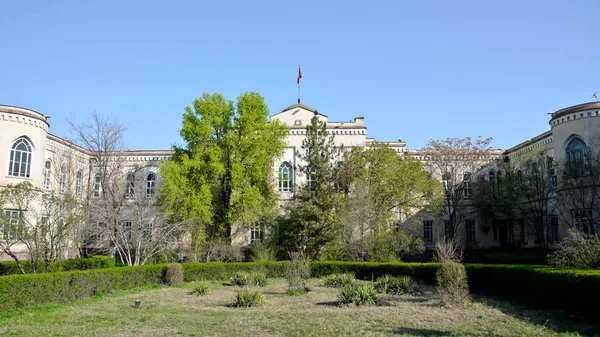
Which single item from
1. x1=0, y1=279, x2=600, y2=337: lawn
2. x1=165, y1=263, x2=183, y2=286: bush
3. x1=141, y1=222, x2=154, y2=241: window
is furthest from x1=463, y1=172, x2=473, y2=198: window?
x1=141, y1=222, x2=154, y2=241: window

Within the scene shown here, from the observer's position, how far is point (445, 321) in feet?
34.8

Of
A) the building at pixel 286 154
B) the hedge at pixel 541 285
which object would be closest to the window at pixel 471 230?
the building at pixel 286 154

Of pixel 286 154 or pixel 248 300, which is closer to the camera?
pixel 248 300

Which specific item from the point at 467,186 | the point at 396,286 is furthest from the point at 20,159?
the point at 467,186

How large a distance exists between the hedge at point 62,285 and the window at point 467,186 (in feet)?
75.5

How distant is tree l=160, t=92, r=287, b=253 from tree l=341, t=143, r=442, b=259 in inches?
222

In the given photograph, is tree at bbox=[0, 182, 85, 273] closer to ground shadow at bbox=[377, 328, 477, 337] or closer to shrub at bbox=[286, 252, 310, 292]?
shrub at bbox=[286, 252, 310, 292]

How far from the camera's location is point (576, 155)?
83.5 feet

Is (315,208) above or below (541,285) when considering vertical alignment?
above

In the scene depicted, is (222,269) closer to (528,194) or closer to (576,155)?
(528,194)

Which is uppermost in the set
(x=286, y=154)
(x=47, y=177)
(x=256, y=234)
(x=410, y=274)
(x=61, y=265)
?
(x=286, y=154)

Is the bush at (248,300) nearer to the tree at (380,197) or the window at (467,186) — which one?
the tree at (380,197)

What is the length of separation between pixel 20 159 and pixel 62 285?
50.4 feet

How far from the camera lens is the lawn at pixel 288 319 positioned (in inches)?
380
